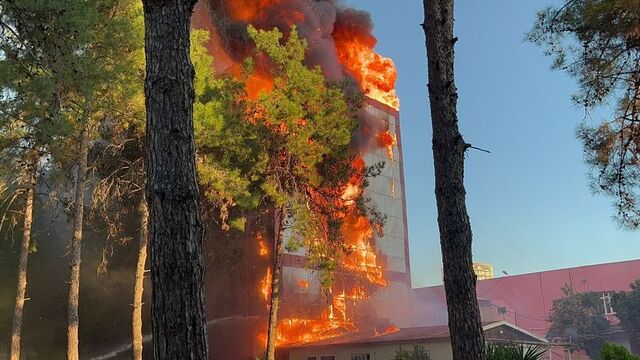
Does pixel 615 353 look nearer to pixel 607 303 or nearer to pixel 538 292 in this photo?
pixel 607 303

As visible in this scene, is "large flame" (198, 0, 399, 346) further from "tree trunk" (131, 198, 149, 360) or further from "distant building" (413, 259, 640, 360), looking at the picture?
"distant building" (413, 259, 640, 360)

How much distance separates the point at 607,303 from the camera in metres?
47.7

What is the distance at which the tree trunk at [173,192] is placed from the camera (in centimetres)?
390

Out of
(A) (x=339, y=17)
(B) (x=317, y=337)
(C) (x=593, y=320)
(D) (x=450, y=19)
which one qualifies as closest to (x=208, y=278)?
(B) (x=317, y=337)

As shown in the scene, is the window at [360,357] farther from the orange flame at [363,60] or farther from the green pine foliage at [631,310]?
the green pine foliage at [631,310]

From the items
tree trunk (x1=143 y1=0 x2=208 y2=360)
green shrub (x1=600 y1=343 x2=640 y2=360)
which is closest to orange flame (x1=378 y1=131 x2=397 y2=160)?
green shrub (x1=600 y1=343 x2=640 y2=360)

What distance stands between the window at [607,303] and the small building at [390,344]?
21.4 metres

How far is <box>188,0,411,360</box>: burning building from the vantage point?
2861 centimetres

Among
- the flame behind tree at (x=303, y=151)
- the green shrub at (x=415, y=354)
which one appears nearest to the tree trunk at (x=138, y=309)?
the flame behind tree at (x=303, y=151)

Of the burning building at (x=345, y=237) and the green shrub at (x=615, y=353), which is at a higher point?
the burning building at (x=345, y=237)

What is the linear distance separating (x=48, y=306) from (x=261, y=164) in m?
13.3

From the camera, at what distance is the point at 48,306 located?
25.8 metres

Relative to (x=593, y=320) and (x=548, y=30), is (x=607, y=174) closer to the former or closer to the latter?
(x=548, y=30)

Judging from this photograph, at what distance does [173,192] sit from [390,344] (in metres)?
23.4
